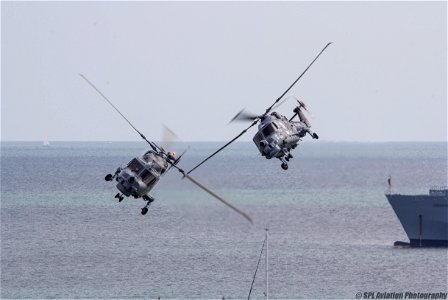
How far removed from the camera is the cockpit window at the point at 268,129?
62.1 meters

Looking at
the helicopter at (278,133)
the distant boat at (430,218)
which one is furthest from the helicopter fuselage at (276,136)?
the distant boat at (430,218)

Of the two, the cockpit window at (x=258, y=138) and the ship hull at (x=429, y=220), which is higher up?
the ship hull at (x=429, y=220)

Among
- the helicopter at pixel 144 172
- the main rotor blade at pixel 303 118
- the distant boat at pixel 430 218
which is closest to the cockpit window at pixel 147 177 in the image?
the helicopter at pixel 144 172

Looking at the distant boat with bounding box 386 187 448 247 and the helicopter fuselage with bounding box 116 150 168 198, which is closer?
the helicopter fuselage with bounding box 116 150 168 198

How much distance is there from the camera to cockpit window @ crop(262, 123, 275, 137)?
6212 centimetres

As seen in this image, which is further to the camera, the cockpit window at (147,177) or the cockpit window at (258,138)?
the cockpit window at (258,138)

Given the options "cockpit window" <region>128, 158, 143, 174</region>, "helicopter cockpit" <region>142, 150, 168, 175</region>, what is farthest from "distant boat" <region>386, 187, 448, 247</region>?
"cockpit window" <region>128, 158, 143, 174</region>

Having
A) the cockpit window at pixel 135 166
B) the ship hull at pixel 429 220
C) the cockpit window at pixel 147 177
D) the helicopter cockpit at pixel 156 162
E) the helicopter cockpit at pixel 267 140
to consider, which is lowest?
the cockpit window at pixel 147 177

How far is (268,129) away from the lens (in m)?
62.2

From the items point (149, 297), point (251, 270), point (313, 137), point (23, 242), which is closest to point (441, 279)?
point (251, 270)

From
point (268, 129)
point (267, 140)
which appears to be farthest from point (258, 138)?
point (267, 140)

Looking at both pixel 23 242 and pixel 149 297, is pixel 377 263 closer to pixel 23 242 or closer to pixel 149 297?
pixel 149 297

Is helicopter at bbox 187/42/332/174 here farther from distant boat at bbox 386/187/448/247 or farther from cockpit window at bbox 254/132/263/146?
distant boat at bbox 386/187/448/247

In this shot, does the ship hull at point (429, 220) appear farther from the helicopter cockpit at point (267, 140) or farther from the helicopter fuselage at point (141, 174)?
the helicopter fuselage at point (141, 174)
